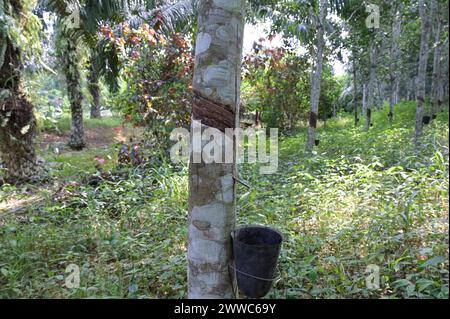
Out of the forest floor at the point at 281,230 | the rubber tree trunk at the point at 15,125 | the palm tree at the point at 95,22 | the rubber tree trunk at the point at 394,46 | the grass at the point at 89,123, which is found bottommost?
the forest floor at the point at 281,230

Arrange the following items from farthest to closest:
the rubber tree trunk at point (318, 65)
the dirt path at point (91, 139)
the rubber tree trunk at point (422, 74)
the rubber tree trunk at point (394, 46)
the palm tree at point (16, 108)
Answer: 1. the rubber tree trunk at point (394, 46)
2. the dirt path at point (91, 139)
3. the rubber tree trunk at point (318, 65)
4. the rubber tree trunk at point (422, 74)
5. the palm tree at point (16, 108)

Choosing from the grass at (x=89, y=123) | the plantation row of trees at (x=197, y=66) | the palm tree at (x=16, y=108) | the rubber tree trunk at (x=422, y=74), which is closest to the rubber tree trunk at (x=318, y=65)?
the plantation row of trees at (x=197, y=66)

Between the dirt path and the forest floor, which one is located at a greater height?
the dirt path

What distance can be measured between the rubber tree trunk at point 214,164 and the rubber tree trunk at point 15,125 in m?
4.67

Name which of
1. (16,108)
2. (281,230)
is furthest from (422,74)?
(16,108)

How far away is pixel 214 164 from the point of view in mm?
1929

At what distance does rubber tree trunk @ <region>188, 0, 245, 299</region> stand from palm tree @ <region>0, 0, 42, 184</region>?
4.63 meters

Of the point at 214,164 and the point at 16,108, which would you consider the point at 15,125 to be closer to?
the point at 16,108

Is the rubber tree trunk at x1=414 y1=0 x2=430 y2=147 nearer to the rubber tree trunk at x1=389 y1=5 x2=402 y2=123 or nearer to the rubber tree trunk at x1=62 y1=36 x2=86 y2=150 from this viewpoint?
the rubber tree trunk at x1=389 y1=5 x2=402 y2=123

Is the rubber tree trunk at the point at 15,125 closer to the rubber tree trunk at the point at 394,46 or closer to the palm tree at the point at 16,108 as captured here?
the palm tree at the point at 16,108

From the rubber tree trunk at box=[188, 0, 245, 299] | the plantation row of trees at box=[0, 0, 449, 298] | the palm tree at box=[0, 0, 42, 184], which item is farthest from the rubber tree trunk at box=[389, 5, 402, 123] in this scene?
the rubber tree trunk at box=[188, 0, 245, 299]

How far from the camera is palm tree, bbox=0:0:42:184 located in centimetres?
533

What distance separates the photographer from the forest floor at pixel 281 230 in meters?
2.35

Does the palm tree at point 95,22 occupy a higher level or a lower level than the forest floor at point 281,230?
higher
